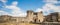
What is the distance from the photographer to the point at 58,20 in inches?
88.7

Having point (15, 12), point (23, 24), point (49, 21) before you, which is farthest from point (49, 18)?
point (15, 12)

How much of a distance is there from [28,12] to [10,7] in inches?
14.2

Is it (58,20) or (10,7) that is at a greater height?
(10,7)

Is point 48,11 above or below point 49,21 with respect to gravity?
above

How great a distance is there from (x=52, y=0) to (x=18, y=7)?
2.15ft

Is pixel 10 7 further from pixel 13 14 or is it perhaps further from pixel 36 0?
pixel 36 0

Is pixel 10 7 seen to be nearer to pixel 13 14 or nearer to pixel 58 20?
pixel 13 14

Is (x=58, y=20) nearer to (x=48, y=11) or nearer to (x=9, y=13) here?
(x=48, y=11)

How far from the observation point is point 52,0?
2.31 metres

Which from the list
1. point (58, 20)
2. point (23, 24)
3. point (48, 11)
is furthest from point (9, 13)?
point (58, 20)

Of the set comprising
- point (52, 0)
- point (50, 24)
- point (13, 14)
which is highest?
point (52, 0)

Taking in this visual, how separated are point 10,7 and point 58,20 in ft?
3.07

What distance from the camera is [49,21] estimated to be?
88.9 inches

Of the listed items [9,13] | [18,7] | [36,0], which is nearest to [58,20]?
[36,0]
